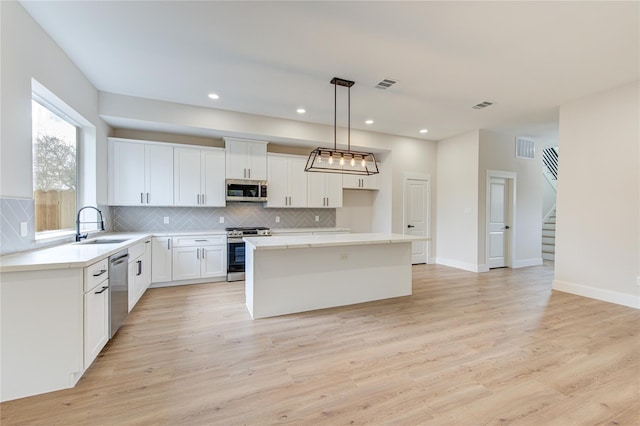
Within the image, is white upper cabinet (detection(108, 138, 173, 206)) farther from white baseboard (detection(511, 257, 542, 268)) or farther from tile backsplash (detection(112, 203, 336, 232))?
white baseboard (detection(511, 257, 542, 268))

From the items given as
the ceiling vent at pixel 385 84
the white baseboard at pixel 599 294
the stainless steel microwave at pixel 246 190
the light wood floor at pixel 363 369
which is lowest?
the light wood floor at pixel 363 369

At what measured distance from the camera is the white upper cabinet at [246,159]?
16.9ft

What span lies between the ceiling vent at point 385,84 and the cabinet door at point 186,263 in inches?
151

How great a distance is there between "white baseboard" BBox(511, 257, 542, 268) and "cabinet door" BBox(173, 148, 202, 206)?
680cm

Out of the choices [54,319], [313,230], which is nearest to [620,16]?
[313,230]

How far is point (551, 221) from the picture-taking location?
7.84m

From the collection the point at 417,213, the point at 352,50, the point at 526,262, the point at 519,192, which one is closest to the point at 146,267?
the point at 352,50

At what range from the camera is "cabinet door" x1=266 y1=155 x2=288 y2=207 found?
5.48 meters

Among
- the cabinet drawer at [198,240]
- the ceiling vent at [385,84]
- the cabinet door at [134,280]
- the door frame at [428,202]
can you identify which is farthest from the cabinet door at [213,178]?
the door frame at [428,202]

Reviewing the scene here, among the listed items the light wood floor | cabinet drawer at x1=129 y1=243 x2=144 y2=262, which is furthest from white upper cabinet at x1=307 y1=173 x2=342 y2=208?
cabinet drawer at x1=129 y1=243 x2=144 y2=262

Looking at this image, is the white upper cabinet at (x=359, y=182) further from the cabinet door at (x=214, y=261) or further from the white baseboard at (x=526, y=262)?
the white baseboard at (x=526, y=262)

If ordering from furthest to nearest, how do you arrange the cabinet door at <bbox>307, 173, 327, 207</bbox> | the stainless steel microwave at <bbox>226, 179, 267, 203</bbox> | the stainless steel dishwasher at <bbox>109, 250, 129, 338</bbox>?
the cabinet door at <bbox>307, 173, 327, 207</bbox> → the stainless steel microwave at <bbox>226, 179, 267, 203</bbox> → the stainless steel dishwasher at <bbox>109, 250, 129, 338</bbox>

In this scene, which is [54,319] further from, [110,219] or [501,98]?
[501,98]

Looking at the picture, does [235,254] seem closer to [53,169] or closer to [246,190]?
[246,190]
